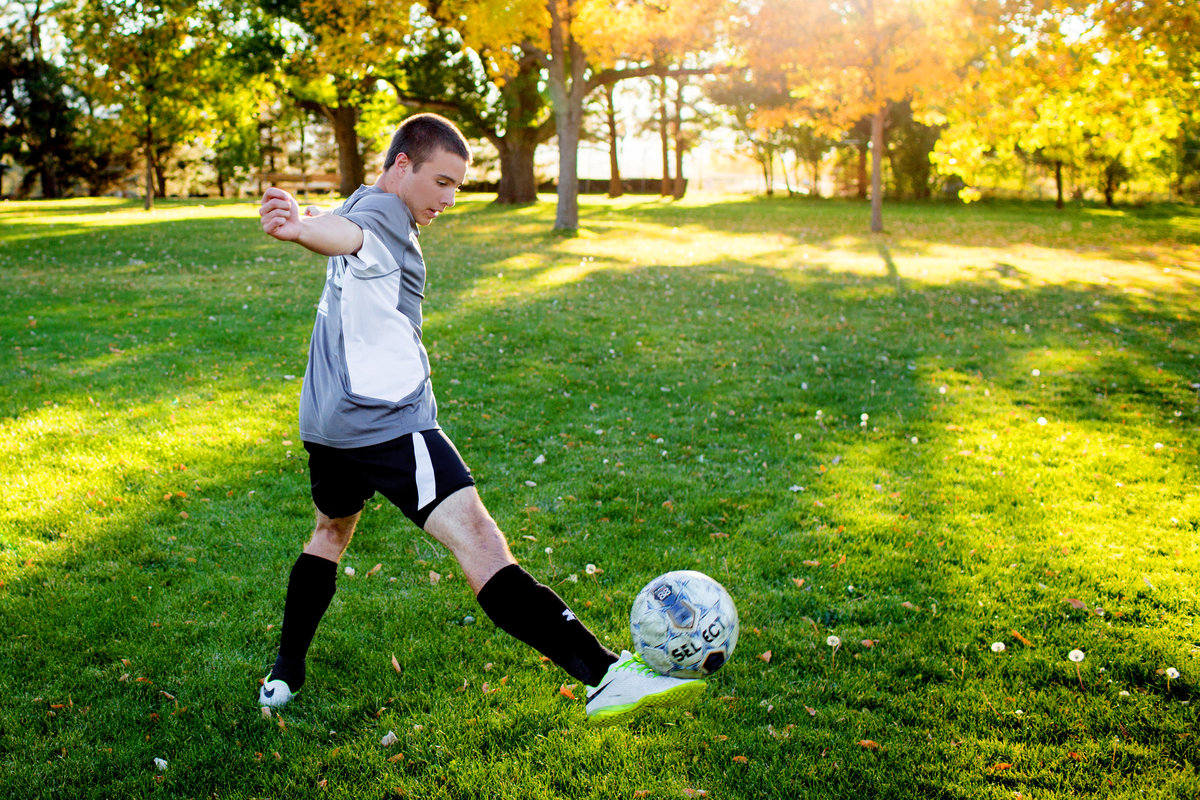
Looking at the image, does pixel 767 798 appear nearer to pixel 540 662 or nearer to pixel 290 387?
pixel 540 662

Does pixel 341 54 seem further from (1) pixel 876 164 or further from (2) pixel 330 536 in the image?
(2) pixel 330 536

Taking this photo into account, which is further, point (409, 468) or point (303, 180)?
point (303, 180)

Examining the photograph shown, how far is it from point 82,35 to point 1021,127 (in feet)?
95.8

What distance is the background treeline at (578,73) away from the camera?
61.8ft

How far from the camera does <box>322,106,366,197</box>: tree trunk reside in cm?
3609

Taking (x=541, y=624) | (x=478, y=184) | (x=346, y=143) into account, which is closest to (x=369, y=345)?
(x=541, y=624)

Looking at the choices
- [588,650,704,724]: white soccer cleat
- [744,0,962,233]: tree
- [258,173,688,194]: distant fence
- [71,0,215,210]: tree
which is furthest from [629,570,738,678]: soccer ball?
[258,173,688,194]: distant fence

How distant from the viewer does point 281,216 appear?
2.74 meters

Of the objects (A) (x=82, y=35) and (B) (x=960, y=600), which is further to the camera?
(A) (x=82, y=35)

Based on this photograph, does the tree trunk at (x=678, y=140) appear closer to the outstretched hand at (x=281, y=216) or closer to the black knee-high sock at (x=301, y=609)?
the black knee-high sock at (x=301, y=609)

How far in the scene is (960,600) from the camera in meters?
4.54

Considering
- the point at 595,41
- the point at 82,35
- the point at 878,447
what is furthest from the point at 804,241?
the point at 82,35

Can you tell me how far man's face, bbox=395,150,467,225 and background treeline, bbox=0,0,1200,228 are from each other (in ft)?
59.3

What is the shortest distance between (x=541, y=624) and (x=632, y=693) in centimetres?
41
